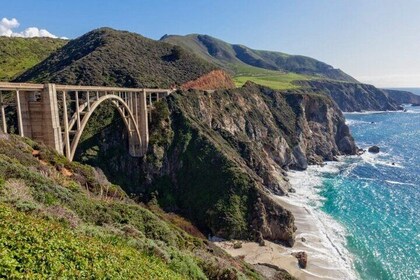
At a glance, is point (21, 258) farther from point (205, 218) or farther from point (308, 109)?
point (308, 109)

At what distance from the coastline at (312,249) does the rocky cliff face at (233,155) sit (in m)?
2.07

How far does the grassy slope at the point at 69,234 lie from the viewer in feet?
33.3

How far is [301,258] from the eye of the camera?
120ft

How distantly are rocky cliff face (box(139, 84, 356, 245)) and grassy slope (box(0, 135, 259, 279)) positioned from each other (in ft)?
56.5

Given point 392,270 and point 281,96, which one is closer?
point 392,270

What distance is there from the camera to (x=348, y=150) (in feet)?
306

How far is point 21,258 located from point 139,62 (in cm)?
7164

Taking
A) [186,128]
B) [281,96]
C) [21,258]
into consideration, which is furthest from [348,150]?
[21,258]

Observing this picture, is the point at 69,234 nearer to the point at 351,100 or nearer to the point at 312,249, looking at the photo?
the point at 312,249

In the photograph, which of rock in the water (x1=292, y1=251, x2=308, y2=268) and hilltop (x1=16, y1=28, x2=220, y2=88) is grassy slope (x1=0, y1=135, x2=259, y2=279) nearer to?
rock in the water (x1=292, y1=251, x2=308, y2=268)

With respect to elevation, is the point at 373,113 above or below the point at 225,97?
below

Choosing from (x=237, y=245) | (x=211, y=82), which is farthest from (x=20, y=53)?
(x=237, y=245)

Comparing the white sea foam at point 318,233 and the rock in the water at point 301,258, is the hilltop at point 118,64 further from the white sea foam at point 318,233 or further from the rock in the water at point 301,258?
the rock in the water at point 301,258

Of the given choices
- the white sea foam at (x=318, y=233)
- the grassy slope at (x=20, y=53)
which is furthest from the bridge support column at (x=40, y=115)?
the grassy slope at (x=20, y=53)
